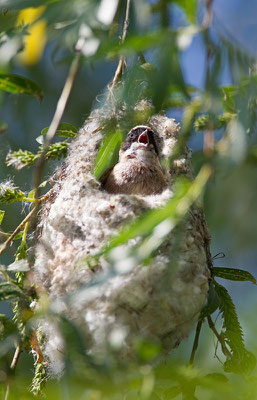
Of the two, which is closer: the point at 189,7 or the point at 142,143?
the point at 189,7

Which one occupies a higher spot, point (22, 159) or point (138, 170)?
point (22, 159)

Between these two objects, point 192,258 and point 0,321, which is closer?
point 0,321

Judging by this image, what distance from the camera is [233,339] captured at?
1.91 m

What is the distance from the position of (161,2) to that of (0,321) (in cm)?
110

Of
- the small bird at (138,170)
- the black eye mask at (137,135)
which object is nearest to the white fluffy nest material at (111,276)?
the small bird at (138,170)

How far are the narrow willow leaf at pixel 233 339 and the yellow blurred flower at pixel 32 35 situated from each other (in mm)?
1172

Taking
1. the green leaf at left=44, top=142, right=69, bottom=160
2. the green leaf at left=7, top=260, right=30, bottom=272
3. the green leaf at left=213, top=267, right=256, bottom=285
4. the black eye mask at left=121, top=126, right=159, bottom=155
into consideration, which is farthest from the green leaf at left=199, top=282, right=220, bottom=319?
the black eye mask at left=121, top=126, right=159, bottom=155

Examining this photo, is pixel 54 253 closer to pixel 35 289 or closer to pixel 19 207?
pixel 35 289

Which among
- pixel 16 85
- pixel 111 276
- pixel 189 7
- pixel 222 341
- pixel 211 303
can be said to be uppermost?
pixel 189 7

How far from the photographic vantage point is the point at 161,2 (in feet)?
5.16

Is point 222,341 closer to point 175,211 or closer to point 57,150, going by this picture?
point 175,211

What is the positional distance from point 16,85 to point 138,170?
974 mm

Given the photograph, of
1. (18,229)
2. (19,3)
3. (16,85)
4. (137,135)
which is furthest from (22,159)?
(19,3)

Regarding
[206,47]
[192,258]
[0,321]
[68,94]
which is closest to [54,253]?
[0,321]
